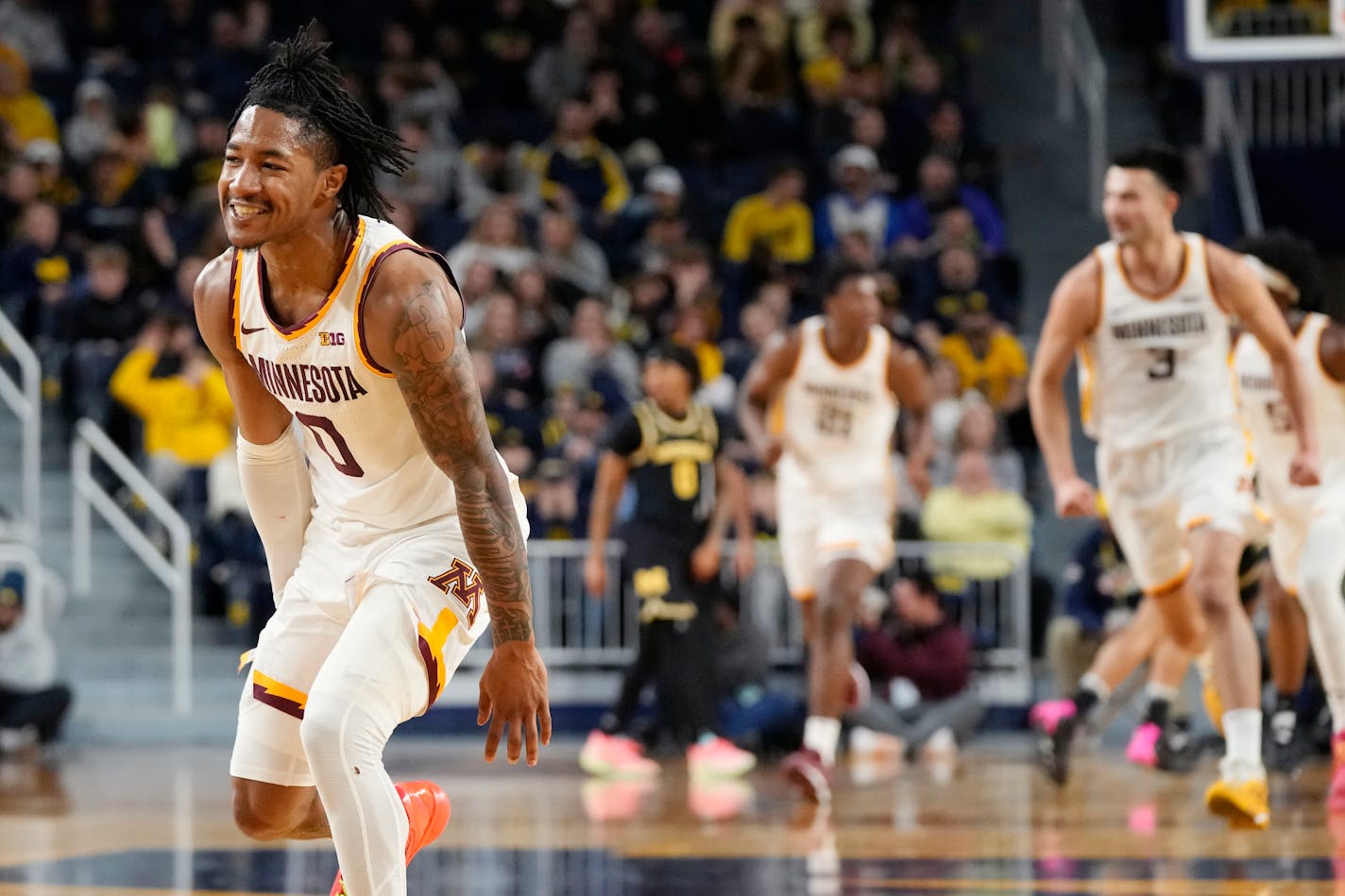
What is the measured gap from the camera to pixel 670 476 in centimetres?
1083

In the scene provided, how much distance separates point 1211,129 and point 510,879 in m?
10.3

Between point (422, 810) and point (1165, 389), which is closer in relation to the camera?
point (422, 810)

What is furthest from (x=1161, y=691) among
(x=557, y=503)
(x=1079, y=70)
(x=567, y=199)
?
(x=1079, y=70)

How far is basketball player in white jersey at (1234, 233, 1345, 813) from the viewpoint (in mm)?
7977

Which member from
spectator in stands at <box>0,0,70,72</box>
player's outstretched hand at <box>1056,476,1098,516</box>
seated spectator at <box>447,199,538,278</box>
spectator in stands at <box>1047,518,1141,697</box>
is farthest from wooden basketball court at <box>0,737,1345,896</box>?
spectator in stands at <box>0,0,70,72</box>

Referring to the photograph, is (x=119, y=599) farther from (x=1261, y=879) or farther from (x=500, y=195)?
(x=1261, y=879)

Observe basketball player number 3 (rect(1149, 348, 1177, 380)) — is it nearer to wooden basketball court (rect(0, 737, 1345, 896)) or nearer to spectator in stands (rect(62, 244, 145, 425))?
wooden basketball court (rect(0, 737, 1345, 896))

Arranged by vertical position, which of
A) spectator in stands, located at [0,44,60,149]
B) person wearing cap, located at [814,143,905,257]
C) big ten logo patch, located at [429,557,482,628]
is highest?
spectator in stands, located at [0,44,60,149]

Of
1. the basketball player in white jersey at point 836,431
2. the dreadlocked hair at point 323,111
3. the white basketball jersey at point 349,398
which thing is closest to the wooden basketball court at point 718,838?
the basketball player in white jersey at point 836,431

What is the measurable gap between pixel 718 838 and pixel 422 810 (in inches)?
106

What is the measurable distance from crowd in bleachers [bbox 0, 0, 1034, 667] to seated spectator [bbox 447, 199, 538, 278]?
23 millimetres

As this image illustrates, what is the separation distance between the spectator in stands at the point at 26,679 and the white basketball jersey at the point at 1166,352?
7005 millimetres

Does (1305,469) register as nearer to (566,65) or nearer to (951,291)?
(951,291)

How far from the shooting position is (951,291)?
1452cm
